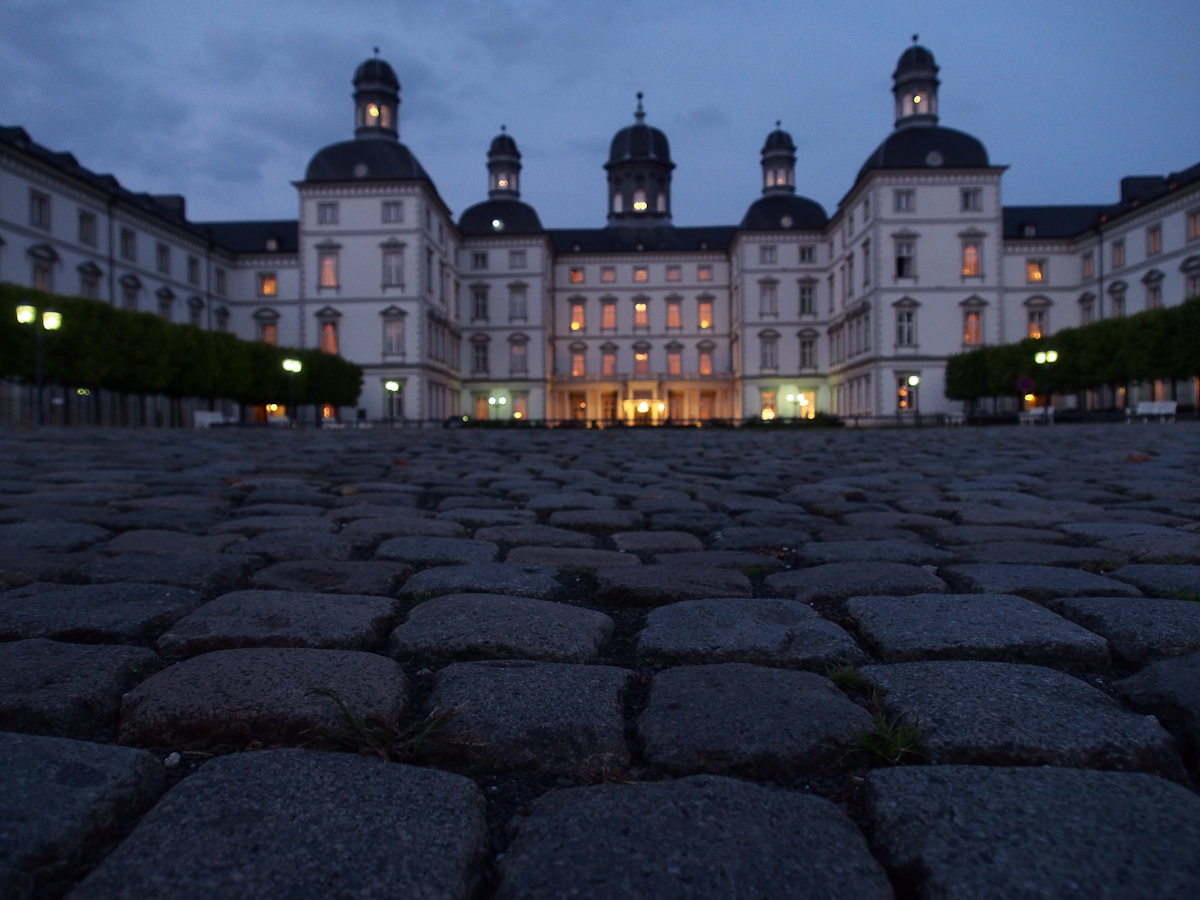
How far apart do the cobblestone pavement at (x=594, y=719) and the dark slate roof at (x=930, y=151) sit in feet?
148

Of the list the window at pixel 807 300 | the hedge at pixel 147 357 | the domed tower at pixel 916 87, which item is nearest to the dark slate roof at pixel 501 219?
the window at pixel 807 300

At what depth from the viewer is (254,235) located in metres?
52.8

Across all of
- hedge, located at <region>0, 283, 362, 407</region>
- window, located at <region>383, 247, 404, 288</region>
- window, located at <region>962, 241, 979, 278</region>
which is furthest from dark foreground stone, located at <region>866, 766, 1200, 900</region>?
window, located at <region>962, 241, 979, 278</region>

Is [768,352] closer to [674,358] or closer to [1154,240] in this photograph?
[674,358]

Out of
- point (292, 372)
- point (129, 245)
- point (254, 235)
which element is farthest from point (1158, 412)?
point (254, 235)

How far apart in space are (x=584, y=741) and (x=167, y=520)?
3.38 m

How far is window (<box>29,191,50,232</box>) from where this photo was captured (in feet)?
107

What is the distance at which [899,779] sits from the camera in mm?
1291

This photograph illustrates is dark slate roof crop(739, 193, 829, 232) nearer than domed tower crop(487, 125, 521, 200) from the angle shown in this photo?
Yes

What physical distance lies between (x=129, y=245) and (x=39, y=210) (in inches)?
259

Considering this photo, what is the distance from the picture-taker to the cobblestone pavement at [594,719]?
1.09 metres

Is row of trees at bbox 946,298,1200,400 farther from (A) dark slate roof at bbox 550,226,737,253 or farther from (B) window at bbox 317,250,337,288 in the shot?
(B) window at bbox 317,250,337,288

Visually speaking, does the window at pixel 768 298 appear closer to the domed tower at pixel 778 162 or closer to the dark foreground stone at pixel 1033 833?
the domed tower at pixel 778 162

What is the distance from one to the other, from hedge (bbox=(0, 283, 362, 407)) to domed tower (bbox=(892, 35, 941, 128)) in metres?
35.2
